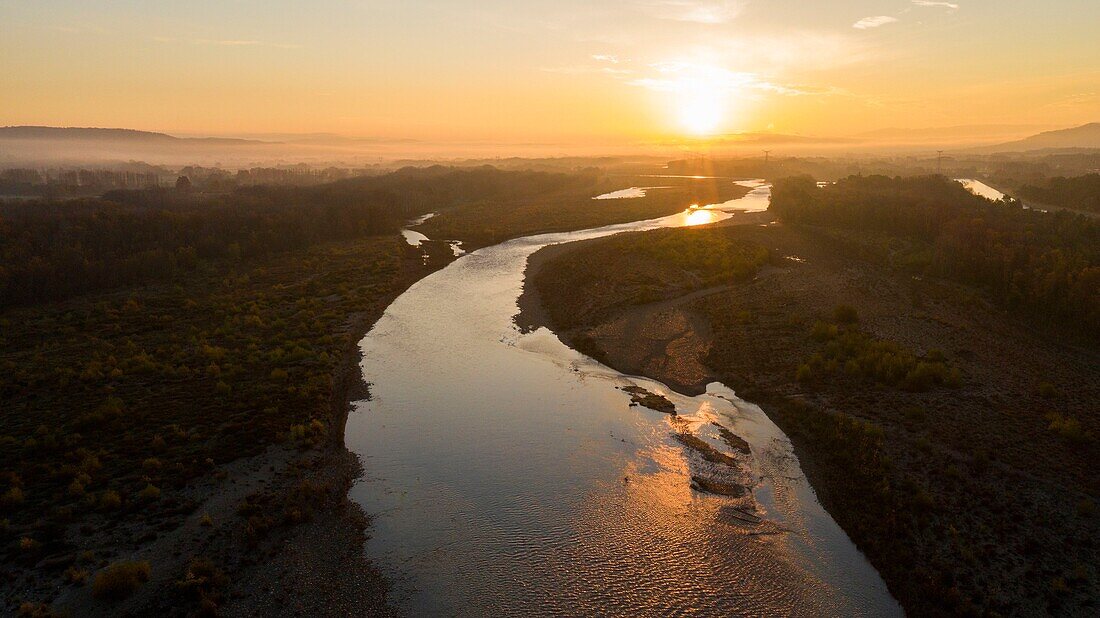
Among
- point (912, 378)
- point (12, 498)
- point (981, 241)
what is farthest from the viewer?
point (981, 241)

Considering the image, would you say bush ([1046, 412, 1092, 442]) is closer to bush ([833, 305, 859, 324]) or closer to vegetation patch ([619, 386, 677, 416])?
vegetation patch ([619, 386, 677, 416])

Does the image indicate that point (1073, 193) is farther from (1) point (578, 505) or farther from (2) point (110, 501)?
(2) point (110, 501)

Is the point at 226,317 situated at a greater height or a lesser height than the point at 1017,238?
lesser

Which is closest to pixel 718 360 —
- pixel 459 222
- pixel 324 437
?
pixel 324 437

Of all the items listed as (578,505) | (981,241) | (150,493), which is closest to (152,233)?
(150,493)

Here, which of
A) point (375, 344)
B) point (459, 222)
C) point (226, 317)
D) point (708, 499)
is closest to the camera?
point (708, 499)

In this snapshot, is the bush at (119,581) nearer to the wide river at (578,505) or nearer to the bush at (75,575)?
the bush at (75,575)

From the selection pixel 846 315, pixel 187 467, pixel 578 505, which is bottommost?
pixel 578 505

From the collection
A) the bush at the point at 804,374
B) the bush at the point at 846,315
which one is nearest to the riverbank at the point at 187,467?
the bush at the point at 804,374

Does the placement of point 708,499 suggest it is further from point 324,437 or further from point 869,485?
point 324,437
